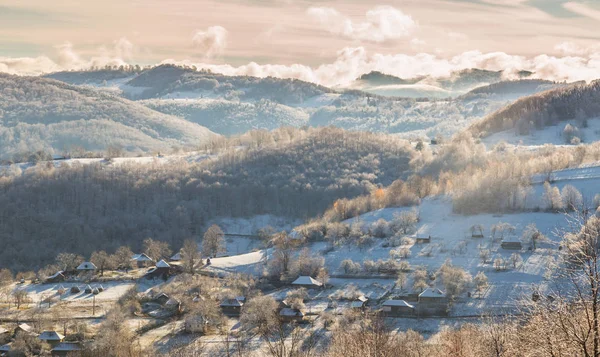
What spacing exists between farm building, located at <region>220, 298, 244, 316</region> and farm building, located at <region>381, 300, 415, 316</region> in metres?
13.2

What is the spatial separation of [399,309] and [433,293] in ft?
11.6

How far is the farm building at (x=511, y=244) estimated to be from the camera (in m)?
87.4

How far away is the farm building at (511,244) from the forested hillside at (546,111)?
91.6m

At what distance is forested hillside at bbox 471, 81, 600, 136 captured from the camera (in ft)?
590

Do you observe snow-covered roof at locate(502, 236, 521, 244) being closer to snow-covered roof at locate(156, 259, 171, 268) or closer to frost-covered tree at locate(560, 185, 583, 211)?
frost-covered tree at locate(560, 185, 583, 211)

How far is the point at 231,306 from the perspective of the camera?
253 feet

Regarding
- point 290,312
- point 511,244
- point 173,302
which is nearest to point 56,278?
point 173,302

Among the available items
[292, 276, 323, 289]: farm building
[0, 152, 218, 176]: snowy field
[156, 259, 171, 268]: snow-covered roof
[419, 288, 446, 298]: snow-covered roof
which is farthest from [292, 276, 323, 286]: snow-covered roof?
[0, 152, 218, 176]: snowy field

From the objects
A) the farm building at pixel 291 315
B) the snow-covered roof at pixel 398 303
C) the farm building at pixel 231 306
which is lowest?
the farm building at pixel 231 306

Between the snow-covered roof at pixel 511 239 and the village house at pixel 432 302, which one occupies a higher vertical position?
the snow-covered roof at pixel 511 239

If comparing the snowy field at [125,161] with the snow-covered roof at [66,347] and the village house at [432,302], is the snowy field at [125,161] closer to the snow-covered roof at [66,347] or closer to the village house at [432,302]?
the snow-covered roof at [66,347]

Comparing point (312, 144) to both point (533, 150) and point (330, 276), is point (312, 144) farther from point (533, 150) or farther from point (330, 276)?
point (330, 276)

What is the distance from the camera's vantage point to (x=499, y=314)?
224ft

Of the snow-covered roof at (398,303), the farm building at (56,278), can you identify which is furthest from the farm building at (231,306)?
the farm building at (56,278)
